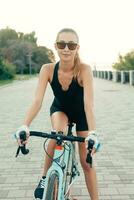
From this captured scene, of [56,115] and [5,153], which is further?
[5,153]

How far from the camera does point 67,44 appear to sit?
11.9ft

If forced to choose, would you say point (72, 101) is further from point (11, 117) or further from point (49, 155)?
point (11, 117)

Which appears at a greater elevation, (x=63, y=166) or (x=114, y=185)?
(x=63, y=166)

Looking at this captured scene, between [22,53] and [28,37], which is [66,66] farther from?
[28,37]

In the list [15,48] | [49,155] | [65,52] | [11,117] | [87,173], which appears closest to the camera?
[65,52]

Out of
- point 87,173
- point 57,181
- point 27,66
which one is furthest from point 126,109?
point 27,66

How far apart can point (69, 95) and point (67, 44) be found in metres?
0.53

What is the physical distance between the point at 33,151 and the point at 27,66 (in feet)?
316

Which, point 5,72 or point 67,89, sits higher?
point 67,89

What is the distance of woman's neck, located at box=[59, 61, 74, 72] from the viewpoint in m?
3.86

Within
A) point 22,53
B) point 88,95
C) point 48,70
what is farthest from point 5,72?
point 88,95

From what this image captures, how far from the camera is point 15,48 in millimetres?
103375

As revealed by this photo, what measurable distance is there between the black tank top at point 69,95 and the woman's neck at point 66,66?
0.07 meters

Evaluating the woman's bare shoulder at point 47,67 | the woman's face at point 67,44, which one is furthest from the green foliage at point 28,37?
the woman's face at point 67,44
